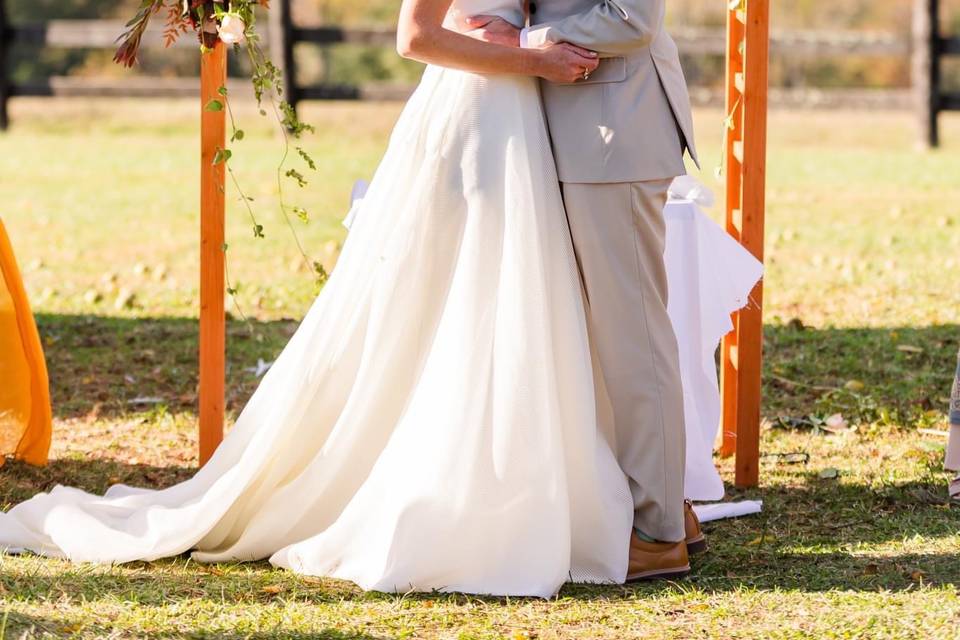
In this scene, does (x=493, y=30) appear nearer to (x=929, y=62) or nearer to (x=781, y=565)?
(x=781, y=565)

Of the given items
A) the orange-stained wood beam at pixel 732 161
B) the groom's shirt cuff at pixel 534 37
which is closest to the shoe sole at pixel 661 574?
the orange-stained wood beam at pixel 732 161

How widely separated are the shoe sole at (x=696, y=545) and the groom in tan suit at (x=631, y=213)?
0.46ft

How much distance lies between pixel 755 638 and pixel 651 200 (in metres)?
1.13

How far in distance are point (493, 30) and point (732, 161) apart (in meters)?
1.24

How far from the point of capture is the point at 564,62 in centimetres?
341

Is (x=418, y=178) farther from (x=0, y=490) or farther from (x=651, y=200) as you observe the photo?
(x=0, y=490)

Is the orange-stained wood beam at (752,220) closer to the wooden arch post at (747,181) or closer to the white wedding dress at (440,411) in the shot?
the wooden arch post at (747,181)

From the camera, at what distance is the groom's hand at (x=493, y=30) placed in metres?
3.52

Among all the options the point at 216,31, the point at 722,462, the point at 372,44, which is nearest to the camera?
the point at 216,31

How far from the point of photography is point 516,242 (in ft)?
11.3

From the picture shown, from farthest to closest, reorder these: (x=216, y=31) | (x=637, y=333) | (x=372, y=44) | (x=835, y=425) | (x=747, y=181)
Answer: (x=372, y=44)
(x=835, y=425)
(x=747, y=181)
(x=216, y=31)
(x=637, y=333)

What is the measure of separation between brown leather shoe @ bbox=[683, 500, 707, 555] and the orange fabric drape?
219cm

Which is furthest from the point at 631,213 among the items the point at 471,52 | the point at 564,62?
the point at 471,52

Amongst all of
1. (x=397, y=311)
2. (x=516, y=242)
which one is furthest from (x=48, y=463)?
(x=516, y=242)
